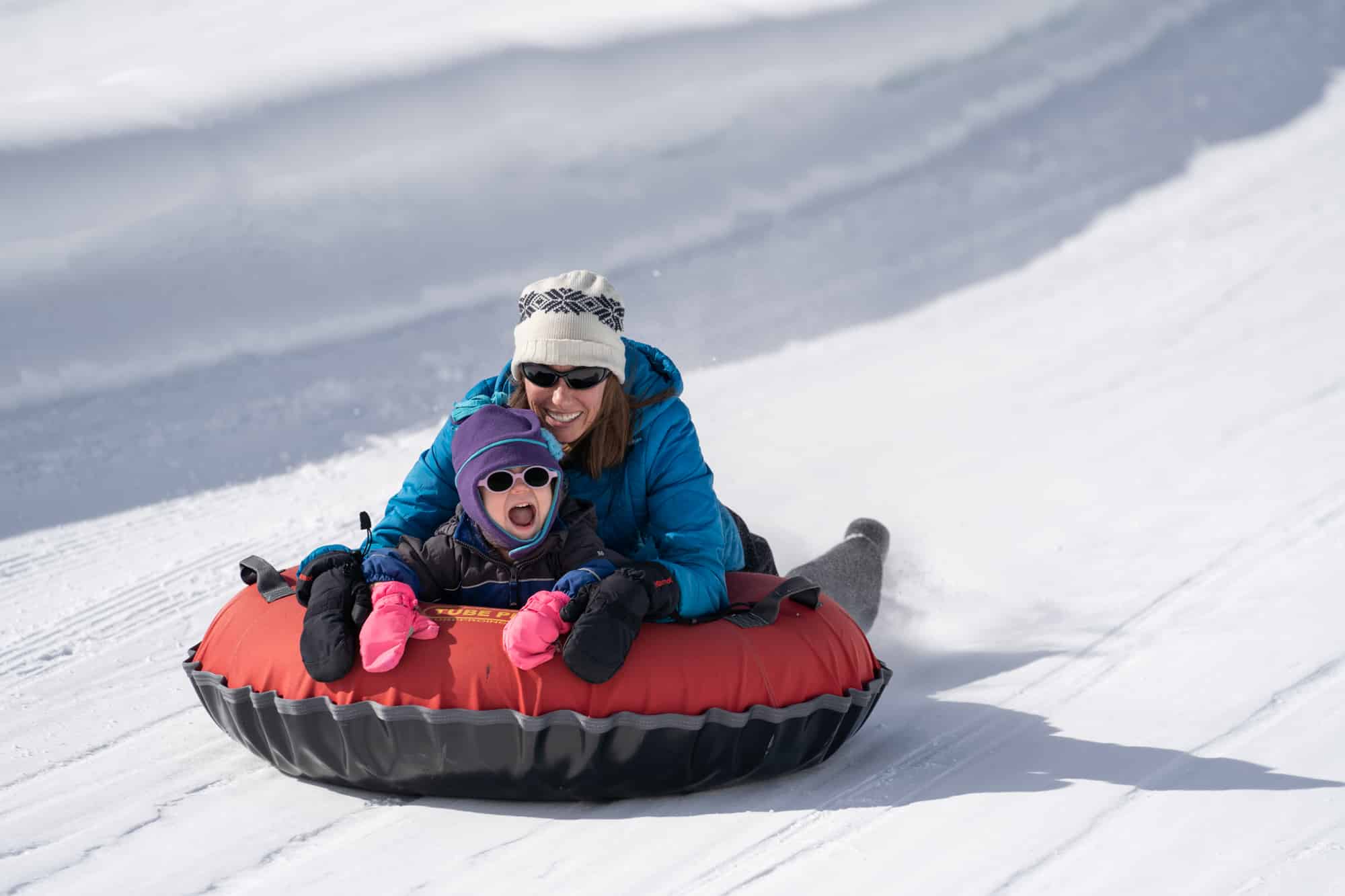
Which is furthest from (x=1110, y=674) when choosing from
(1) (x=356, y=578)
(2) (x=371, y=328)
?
(2) (x=371, y=328)

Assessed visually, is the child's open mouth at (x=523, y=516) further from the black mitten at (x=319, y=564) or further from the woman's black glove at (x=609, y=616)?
the black mitten at (x=319, y=564)

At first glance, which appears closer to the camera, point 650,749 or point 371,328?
point 650,749

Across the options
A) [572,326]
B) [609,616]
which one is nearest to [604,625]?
[609,616]

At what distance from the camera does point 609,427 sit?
3180mm

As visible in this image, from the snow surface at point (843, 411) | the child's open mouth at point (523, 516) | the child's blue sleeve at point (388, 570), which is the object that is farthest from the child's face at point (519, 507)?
the snow surface at point (843, 411)

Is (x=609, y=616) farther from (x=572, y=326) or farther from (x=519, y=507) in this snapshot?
(x=572, y=326)

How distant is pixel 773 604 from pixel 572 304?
801 mm

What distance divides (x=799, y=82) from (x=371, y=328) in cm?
430

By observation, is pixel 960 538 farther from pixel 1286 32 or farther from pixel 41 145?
pixel 1286 32

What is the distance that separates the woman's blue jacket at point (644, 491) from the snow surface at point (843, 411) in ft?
1.85

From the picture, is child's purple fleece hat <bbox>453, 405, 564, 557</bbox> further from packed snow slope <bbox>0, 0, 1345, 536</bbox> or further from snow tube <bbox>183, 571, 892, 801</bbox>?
packed snow slope <bbox>0, 0, 1345, 536</bbox>

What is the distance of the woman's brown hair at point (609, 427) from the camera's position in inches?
124

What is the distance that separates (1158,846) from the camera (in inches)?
98.3

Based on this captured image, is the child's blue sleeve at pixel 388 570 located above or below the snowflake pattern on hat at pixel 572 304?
below
